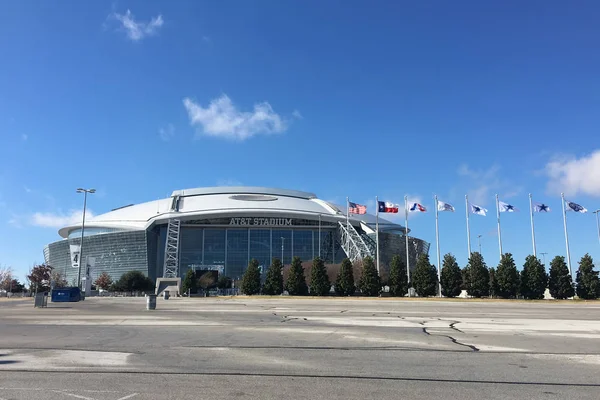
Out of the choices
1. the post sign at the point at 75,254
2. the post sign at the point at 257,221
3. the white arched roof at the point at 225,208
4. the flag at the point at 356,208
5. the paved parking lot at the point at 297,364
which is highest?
the white arched roof at the point at 225,208

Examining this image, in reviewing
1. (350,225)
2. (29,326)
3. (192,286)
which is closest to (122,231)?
(192,286)

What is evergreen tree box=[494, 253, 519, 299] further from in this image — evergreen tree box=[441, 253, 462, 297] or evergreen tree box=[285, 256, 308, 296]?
evergreen tree box=[285, 256, 308, 296]

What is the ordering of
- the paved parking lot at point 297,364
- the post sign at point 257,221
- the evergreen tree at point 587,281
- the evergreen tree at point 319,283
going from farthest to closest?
the post sign at point 257,221
the evergreen tree at point 319,283
the evergreen tree at point 587,281
the paved parking lot at point 297,364

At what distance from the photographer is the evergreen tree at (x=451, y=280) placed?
56.8 metres

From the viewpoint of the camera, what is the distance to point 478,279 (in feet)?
186

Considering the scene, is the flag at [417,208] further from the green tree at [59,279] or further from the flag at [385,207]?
the green tree at [59,279]

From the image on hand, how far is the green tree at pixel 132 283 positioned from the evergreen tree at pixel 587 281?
79420 millimetres

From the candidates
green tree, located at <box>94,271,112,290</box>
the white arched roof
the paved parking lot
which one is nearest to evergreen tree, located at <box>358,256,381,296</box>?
the paved parking lot

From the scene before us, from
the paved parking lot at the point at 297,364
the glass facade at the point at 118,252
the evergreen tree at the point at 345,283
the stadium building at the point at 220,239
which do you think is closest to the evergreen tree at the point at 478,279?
the evergreen tree at the point at 345,283

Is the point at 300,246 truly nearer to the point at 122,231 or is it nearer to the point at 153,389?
the point at 122,231

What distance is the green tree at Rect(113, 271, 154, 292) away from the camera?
98312 mm

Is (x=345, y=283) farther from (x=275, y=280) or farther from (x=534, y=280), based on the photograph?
(x=534, y=280)

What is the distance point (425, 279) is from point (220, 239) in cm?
6410

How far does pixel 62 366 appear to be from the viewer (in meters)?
9.82
